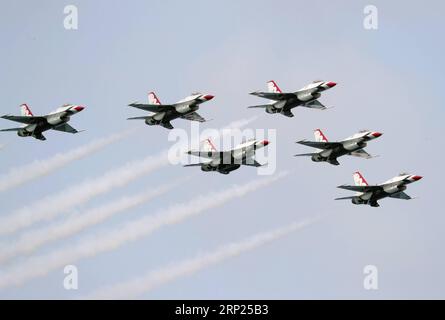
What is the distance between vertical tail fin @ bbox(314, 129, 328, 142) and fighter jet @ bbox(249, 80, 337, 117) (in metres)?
3.19

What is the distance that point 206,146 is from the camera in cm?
14712

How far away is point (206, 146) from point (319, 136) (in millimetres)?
15757

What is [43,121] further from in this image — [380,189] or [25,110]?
[380,189]

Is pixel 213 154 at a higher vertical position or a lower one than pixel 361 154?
lower

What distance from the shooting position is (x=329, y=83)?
151 m

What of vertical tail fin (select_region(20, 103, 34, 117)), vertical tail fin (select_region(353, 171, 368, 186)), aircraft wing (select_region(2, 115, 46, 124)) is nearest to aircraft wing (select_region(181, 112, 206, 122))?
aircraft wing (select_region(2, 115, 46, 124))

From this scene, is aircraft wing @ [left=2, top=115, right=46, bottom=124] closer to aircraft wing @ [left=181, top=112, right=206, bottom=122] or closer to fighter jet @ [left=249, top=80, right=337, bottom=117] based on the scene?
aircraft wing @ [left=181, top=112, right=206, bottom=122]

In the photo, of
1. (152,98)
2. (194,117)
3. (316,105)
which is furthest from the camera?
(316,105)

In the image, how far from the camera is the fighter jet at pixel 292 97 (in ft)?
497

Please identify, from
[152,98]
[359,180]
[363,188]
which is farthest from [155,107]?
[359,180]

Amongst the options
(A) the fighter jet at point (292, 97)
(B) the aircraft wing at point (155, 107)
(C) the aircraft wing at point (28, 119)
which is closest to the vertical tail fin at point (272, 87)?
(A) the fighter jet at point (292, 97)

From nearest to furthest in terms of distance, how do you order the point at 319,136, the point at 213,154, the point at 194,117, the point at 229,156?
the point at 229,156 → the point at 213,154 → the point at 194,117 → the point at 319,136
